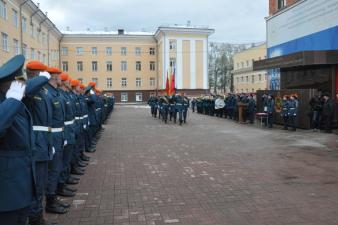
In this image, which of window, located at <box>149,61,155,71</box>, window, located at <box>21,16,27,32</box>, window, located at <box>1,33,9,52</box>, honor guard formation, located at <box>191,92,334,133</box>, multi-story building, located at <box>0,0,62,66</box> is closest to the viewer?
honor guard formation, located at <box>191,92,334,133</box>

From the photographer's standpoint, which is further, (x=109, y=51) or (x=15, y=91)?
(x=109, y=51)

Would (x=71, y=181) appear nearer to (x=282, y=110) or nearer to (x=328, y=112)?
(x=328, y=112)

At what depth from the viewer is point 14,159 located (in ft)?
10.6

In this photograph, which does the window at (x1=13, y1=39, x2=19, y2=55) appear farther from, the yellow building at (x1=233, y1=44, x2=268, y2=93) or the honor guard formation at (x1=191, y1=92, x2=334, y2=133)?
the yellow building at (x1=233, y1=44, x2=268, y2=93)

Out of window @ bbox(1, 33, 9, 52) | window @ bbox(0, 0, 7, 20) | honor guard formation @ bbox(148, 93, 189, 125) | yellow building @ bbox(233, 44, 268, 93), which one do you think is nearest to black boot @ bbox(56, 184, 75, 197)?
honor guard formation @ bbox(148, 93, 189, 125)

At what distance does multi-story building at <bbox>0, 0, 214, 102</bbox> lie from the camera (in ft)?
212

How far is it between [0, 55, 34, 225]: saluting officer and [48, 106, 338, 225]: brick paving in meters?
2.16

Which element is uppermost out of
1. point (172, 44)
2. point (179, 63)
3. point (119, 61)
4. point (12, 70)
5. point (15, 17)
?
point (172, 44)

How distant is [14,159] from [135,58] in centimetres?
6842

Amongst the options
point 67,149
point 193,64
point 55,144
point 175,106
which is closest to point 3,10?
point 175,106

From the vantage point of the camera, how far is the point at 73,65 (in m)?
70.0

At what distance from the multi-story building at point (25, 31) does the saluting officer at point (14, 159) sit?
31518 millimetres

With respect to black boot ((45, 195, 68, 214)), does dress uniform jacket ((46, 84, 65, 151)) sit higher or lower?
higher

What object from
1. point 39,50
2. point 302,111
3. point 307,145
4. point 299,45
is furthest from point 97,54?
point 307,145
